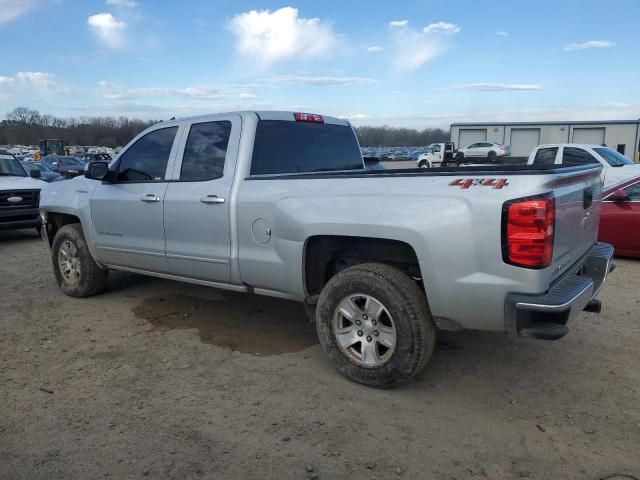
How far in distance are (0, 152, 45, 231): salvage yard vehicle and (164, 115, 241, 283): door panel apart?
22.0ft

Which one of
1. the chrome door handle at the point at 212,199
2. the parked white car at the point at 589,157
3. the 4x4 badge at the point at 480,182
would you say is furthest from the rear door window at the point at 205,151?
the parked white car at the point at 589,157

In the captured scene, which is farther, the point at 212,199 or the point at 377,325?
the point at 212,199

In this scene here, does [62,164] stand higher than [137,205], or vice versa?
[137,205]

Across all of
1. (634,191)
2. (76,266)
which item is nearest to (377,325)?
(76,266)

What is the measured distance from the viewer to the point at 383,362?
11.8 feet

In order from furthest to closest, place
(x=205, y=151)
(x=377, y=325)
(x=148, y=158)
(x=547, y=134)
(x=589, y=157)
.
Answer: (x=547, y=134), (x=589, y=157), (x=148, y=158), (x=205, y=151), (x=377, y=325)

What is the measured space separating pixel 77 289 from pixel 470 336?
4384mm

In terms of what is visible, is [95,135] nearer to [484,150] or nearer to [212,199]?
[484,150]

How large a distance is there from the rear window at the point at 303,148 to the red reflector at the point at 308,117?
38mm

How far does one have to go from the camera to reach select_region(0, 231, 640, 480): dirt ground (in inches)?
113

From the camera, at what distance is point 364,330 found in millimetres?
3695

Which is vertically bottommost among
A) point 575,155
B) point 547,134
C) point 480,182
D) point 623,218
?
point 623,218

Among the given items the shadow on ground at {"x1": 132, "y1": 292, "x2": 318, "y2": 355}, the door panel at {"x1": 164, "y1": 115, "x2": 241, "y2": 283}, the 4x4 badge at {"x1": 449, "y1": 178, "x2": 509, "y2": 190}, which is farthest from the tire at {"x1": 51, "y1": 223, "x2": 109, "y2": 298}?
the 4x4 badge at {"x1": 449, "y1": 178, "x2": 509, "y2": 190}

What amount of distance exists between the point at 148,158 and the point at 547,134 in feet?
146
